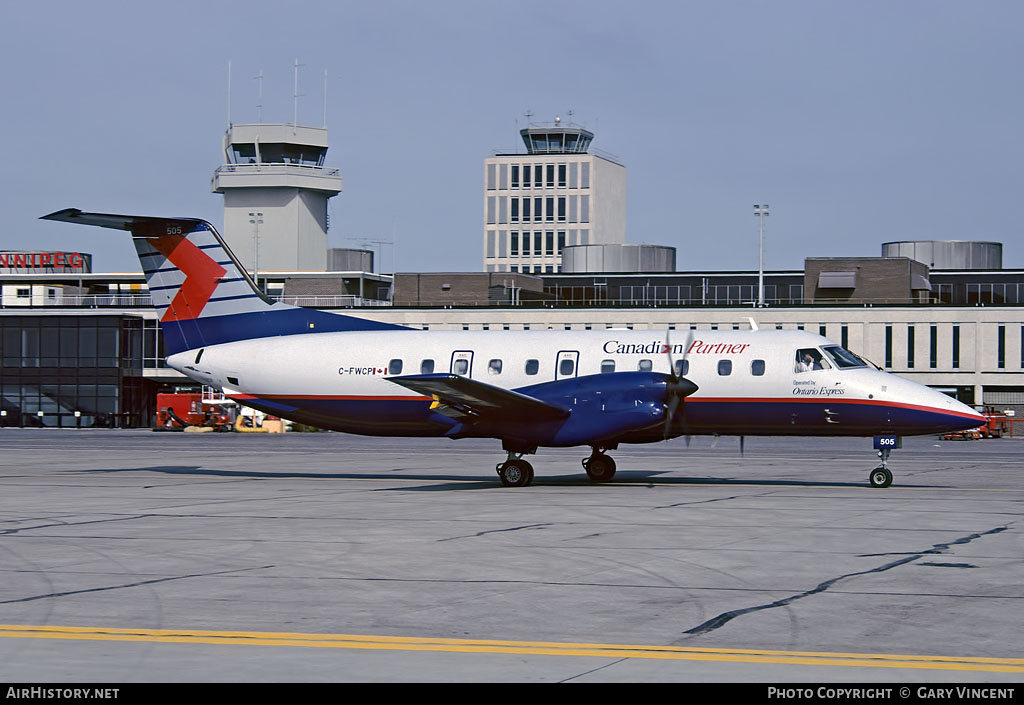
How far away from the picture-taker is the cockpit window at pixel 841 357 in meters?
27.7

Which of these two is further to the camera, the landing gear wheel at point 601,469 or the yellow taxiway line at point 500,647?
the landing gear wheel at point 601,469

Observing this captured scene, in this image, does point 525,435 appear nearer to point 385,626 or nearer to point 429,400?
point 429,400

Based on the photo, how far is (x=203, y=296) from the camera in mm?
31953

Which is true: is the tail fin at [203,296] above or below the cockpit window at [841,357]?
above

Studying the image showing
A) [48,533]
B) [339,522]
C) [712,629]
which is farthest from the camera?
[339,522]

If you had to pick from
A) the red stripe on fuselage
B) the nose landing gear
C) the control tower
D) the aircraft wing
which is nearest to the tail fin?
the aircraft wing

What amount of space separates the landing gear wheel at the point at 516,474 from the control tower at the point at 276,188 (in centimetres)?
10251

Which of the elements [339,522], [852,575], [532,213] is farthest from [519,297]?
[852,575]

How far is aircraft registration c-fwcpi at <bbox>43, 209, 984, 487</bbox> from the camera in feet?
88.6

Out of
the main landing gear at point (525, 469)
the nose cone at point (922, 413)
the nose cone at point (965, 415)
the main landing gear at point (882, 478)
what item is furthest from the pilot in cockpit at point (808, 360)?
the main landing gear at point (525, 469)

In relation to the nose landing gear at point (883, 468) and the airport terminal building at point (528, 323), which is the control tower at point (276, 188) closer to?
the airport terminal building at point (528, 323)

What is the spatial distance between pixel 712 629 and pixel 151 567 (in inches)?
286

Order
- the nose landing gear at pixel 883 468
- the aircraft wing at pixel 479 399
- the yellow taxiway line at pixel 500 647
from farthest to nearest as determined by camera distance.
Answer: the nose landing gear at pixel 883 468, the aircraft wing at pixel 479 399, the yellow taxiway line at pixel 500 647
